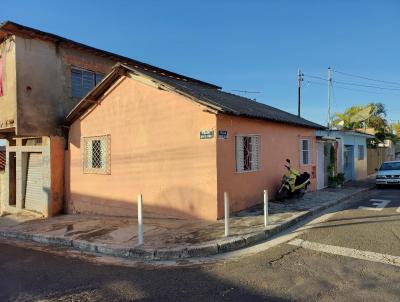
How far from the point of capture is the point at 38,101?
12.7m

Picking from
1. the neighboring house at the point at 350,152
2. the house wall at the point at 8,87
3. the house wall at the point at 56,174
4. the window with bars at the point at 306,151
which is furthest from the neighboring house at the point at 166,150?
the neighboring house at the point at 350,152

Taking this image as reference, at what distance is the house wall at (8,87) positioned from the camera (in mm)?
12062

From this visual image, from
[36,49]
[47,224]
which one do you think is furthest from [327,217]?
[36,49]

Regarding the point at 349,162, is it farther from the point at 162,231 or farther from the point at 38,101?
the point at 38,101

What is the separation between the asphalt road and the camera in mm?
4859

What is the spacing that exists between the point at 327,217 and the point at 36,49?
1114cm

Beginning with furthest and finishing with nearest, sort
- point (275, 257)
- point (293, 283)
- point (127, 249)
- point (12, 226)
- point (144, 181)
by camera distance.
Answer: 1. point (12, 226)
2. point (144, 181)
3. point (127, 249)
4. point (275, 257)
5. point (293, 283)

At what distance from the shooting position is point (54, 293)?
5.16 m

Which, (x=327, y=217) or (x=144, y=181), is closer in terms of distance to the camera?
(x=327, y=217)

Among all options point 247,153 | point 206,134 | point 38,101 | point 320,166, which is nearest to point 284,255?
point 206,134

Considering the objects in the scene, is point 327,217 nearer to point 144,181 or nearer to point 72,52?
point 144,181

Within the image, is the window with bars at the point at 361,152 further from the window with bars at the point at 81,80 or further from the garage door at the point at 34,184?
the garage door at the point at 34,184

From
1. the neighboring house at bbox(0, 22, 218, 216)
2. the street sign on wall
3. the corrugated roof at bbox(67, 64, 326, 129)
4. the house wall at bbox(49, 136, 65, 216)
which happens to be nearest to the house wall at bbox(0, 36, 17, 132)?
the neighboring house at bbox(0, 22, 218, 216)

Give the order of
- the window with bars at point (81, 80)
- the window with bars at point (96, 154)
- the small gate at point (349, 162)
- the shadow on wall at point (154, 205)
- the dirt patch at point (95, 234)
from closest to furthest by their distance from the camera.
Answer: the dirt patch at point (95, 234), the shadow on wall at point (154, 205), the window with bars at point (96, 154), the window with bars at point (81, 80), the small gate at point (349, 162)
